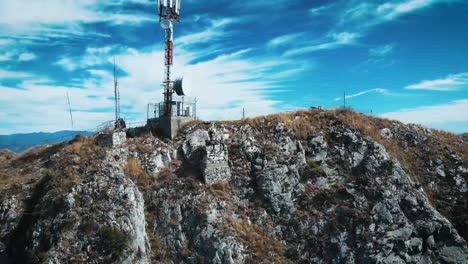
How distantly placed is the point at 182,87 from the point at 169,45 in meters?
4.85

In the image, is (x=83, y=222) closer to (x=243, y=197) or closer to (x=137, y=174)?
(x=137, y=174)

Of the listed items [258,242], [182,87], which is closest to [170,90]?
[182,87]

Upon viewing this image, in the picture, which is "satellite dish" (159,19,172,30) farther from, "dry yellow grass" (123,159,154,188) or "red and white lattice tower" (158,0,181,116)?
"dry yellow grass" (123,159,154,188)

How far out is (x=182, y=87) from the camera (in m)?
42.6

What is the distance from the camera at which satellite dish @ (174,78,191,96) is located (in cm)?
4259

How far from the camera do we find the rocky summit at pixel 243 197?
102ft

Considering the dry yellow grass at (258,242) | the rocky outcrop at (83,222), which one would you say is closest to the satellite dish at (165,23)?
the rocky outcrop at (83,222)

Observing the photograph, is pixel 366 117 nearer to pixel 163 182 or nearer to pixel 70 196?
pixel 163 182

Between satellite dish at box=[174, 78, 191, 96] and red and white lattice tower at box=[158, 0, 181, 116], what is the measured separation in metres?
0.69

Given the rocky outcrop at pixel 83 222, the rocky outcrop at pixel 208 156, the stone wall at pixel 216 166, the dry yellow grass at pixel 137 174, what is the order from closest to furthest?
the rocky outcrop at pixel 83 222 → the dry yellow grass at pixel 137 174 → the stone wall at pixel 216 166 → the rocky outcrop at pixel 208 156

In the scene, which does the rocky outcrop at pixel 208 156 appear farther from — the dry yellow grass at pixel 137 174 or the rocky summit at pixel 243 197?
the dry yellow grass at pixel 137 174

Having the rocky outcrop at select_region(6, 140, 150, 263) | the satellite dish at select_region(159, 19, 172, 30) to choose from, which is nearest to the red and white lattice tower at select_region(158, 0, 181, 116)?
the satellite dish at select_region(159, 19, 172, 30)

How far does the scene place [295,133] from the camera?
139 feet

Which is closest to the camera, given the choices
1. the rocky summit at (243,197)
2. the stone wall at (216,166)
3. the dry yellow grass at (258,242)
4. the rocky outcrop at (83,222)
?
the rocky outcrop at (83,222)
